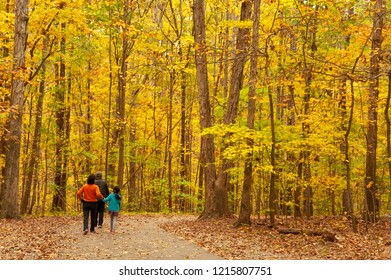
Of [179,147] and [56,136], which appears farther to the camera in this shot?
[179,147]

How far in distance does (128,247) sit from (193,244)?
6.32ft

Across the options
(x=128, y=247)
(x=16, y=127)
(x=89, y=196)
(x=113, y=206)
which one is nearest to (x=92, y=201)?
(x=89, y=196)

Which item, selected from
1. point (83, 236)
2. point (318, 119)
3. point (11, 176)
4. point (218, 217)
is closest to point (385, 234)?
point (318, 119)

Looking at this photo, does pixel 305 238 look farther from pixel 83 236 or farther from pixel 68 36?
pixel 68 36

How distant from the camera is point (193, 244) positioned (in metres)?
11.9

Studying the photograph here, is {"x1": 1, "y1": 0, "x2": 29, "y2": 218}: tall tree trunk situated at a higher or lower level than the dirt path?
higher

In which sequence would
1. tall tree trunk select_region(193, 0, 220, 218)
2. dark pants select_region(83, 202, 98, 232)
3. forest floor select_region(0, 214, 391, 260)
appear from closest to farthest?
1. forest floor select_region(0, 214, 391, 260)
2. dark pants select_region(83, 202, 98, 232)
3. tall tree trunk select_region(193, 0, 220, 218)

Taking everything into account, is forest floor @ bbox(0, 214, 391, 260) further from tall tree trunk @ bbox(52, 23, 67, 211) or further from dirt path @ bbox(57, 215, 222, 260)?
tall tree trunk @ bbox(52, 23, 67, 211)

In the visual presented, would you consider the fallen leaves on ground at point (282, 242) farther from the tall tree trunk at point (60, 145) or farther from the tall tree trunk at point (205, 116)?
the tall tree trunk at point (60, 145)

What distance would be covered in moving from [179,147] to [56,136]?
8.30m

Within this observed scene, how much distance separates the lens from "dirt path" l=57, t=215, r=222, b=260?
9.34 m

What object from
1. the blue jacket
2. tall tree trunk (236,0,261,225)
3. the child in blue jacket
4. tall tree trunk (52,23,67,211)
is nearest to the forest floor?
the child in blue jacket

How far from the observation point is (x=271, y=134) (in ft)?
48.5

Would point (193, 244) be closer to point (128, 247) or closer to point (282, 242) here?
point (128, 247)
